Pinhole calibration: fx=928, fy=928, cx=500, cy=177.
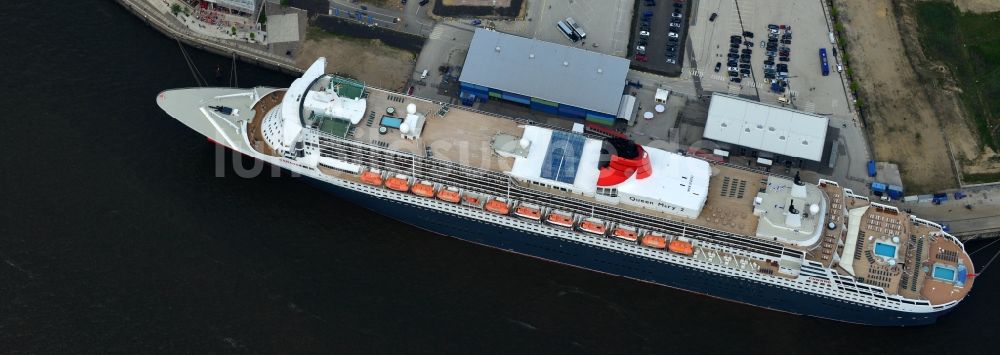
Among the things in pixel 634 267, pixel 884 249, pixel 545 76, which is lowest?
pixel 634 267

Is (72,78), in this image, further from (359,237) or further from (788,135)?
(788,135)

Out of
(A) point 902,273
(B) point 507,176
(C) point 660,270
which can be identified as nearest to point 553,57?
(B) point 507,176

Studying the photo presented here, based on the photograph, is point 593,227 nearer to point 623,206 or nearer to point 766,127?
point 623,206

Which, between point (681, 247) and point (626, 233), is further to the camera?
point (626, 233)

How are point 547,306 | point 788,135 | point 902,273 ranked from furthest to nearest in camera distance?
point 788,135 < point 547,306 < point 902,273

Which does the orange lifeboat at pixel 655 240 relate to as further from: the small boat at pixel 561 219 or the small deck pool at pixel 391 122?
the small deck pool at pixel 391 122

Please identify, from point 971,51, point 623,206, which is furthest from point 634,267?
point 971,51
